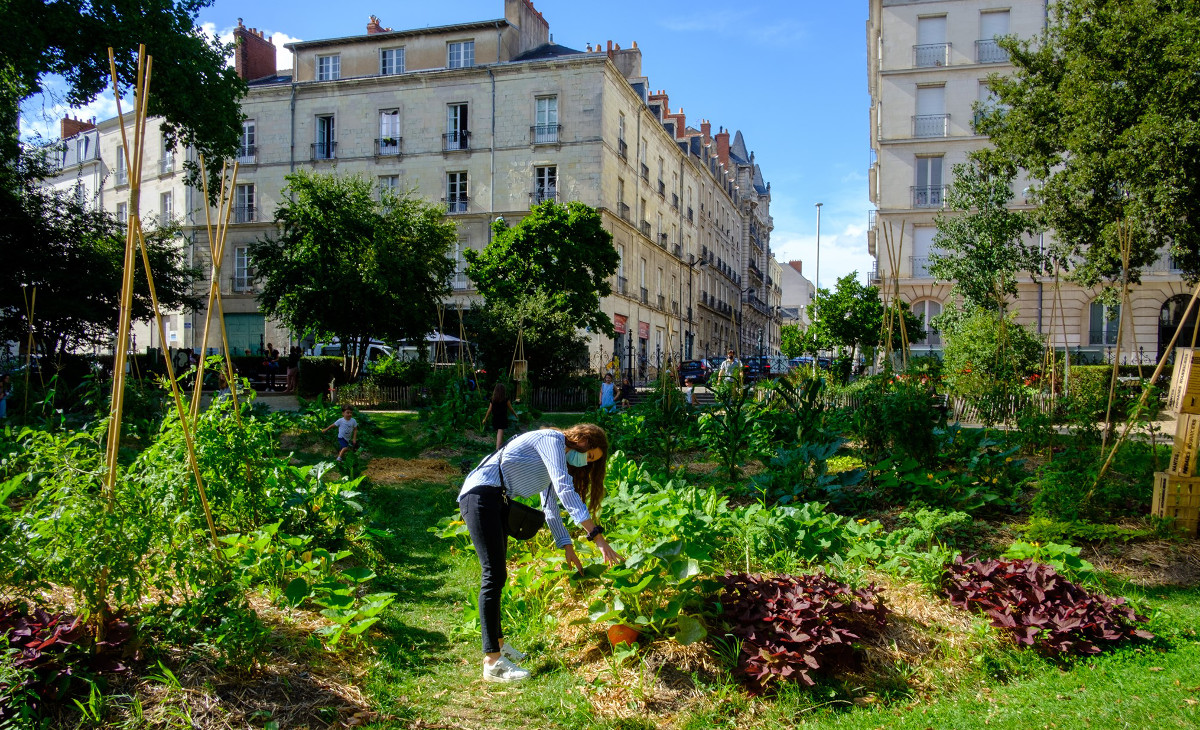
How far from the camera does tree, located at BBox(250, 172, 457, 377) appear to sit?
21.5 m

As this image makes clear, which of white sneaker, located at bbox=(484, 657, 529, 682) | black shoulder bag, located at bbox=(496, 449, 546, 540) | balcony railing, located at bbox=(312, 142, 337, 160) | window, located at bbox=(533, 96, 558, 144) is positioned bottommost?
white sneaker, located at bbox=(484, 657, 529, 682)

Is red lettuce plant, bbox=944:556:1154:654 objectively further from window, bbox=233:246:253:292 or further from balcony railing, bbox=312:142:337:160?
window, bbox=233:246:253:292

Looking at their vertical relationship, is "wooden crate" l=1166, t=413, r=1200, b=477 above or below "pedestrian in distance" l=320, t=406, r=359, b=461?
above

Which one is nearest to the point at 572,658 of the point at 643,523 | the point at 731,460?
the point at 643,523

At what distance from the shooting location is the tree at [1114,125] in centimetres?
1552

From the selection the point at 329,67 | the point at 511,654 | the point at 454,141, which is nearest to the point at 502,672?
the point at 511,654

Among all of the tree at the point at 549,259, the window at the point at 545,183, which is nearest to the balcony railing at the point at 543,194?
the window at the point at 545,183

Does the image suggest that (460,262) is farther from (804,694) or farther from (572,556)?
(804,694)

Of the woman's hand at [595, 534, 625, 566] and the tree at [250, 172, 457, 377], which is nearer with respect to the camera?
the woman's hand at [595, 534, 625, 566]

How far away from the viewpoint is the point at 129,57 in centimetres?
1352

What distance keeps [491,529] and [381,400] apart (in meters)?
Answer: 16.1

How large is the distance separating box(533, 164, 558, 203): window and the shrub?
14088 mm

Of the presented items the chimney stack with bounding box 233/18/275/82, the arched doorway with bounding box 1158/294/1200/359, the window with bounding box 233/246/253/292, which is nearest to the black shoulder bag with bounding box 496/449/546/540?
the arched doorway with bounding box 1158/294/1200/359

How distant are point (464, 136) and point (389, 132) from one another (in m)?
3.47
